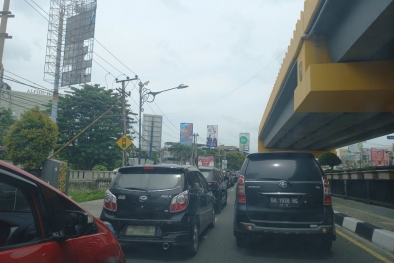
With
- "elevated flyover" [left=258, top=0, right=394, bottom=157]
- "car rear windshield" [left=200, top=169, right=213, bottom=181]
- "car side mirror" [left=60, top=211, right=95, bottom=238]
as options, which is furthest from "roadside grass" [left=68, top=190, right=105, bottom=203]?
"car side mirror" [left=60, top=211, right=95, bottom=238]

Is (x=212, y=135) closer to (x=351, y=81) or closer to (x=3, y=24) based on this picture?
(x=3, y=24)

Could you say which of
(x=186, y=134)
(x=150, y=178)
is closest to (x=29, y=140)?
(x=150, y=178)

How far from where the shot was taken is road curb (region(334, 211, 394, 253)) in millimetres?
7269

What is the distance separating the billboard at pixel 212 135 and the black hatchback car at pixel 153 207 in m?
63.5

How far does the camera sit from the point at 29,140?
2077 cm

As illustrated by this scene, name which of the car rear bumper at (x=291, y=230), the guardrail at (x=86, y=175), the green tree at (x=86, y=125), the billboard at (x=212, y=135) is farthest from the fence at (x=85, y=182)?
the billboard at (x=212, y=135)

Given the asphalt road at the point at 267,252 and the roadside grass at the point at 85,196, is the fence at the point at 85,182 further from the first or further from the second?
the asphalt road at the point at 267,252

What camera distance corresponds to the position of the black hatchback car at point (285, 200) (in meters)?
6.30

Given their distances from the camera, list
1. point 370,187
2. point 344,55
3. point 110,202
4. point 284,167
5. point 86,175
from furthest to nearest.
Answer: point 86,175, point 370,187, point 344,55, point 284,167, point 110,202

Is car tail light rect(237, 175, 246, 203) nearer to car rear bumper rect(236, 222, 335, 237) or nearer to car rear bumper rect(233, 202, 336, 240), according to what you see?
car rear bumper rect(233, 202, 336, 240)

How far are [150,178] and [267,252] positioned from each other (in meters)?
2.43

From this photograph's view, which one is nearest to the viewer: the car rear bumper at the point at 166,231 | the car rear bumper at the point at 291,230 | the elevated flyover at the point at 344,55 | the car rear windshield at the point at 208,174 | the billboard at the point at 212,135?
the car rear bumper at the point at 166,231

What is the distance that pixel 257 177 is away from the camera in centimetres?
662

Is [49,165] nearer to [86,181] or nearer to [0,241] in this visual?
[86,181]
